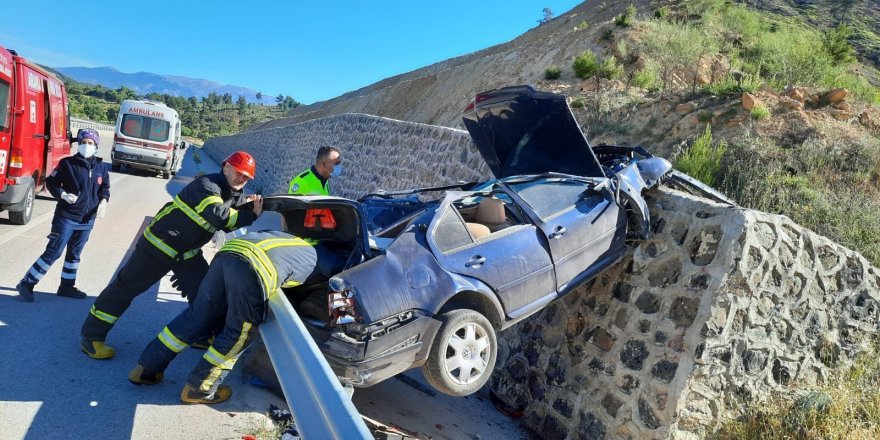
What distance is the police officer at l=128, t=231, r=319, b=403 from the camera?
3.86 m

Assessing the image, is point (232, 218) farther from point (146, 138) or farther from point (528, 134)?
point (146, 138)

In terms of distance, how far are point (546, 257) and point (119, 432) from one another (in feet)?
10.0

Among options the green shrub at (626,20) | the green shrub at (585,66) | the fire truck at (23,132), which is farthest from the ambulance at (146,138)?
the green shrub at (626,20)

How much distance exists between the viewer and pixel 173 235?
4.66 metres

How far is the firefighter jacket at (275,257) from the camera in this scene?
3842mm

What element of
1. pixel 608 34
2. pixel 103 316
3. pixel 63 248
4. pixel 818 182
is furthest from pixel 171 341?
pixel 608 34

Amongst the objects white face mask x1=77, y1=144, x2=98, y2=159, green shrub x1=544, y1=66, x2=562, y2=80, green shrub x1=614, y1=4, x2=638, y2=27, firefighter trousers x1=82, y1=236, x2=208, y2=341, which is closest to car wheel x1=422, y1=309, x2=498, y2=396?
firefighter trousers x1=82, y1=236, x2=208, y2=341

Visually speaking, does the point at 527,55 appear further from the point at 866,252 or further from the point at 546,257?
the point at 546,257

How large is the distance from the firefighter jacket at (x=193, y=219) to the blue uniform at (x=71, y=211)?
178 cm

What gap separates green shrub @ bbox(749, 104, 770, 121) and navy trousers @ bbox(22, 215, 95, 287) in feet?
34.9

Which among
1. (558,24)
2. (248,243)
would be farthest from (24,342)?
(558,24)

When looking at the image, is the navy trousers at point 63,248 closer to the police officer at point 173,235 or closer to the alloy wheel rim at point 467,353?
the police officer at point 173,235

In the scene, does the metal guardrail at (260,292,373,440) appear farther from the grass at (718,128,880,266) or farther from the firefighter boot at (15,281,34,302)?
the grass at (718,128,880,266)

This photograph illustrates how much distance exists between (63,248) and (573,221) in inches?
189
